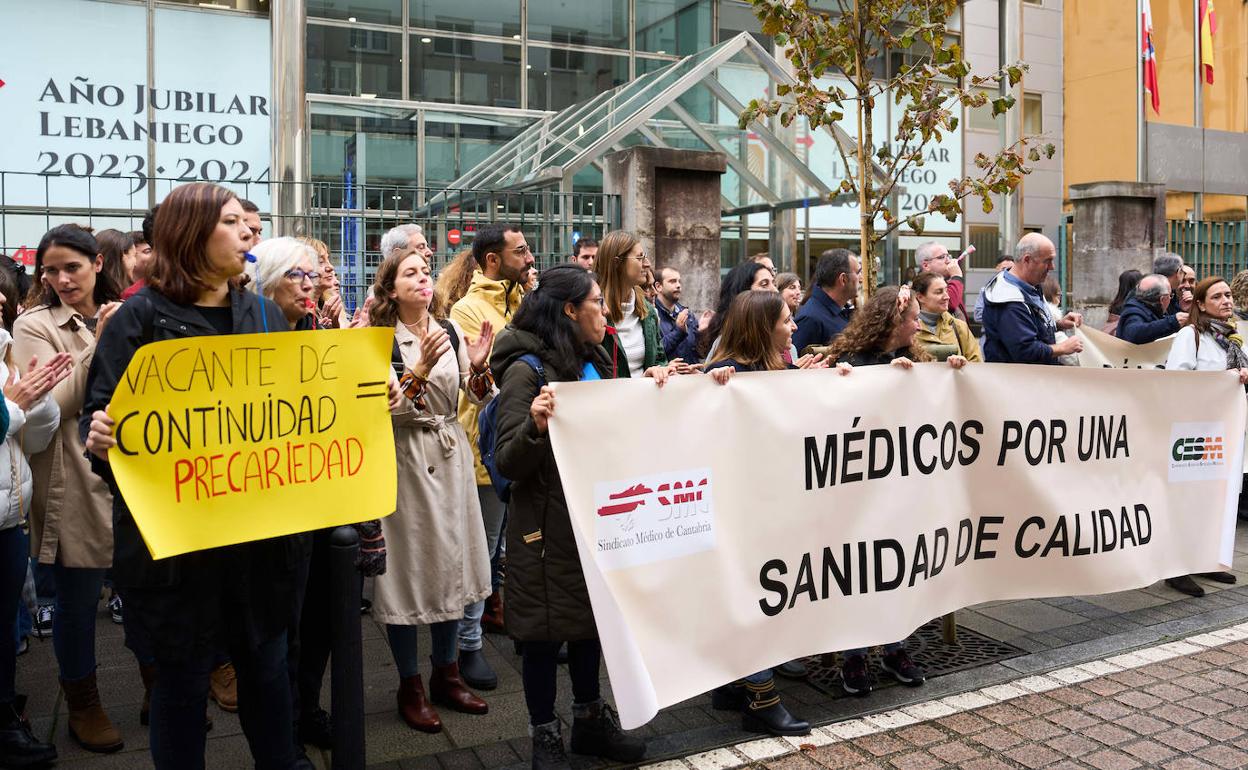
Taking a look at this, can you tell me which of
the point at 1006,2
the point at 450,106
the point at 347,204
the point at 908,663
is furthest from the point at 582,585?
the point at 450,106

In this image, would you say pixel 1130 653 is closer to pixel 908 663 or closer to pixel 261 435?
pixel 908 663

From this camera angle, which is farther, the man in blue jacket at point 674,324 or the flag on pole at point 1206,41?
the flag on pole at point 1206,41

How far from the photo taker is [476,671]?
488cm

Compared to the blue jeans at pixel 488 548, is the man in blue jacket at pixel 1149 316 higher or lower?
higher

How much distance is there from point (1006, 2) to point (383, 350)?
10745mm

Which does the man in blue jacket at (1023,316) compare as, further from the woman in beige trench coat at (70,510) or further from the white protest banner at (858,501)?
the woman in beige trench coat at (70,510)

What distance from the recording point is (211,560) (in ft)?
10.3

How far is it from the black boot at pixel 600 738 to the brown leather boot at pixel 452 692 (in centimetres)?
62

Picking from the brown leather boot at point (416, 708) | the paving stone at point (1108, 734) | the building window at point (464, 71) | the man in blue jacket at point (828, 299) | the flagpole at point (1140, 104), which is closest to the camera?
the paving stone at point (1108, 734)

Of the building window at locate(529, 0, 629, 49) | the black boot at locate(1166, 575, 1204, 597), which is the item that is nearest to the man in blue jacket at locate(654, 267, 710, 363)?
the black boot at locate(1166, 575, 1204, 597)

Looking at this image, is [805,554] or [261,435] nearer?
[261,435]

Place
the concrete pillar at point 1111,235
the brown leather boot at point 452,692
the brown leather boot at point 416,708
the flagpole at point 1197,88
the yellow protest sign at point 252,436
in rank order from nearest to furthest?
1. the yellow protest sign at point 252,436
2. the brown leather boot at point 416,708
3. the brown leather boot at point 452,692
4. the concrete pillar at point 1111,235
5. the flagpole at point 1197,88

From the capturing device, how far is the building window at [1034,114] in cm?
2445

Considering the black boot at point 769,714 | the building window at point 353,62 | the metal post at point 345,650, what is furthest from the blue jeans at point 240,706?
the building window at point 353,62
